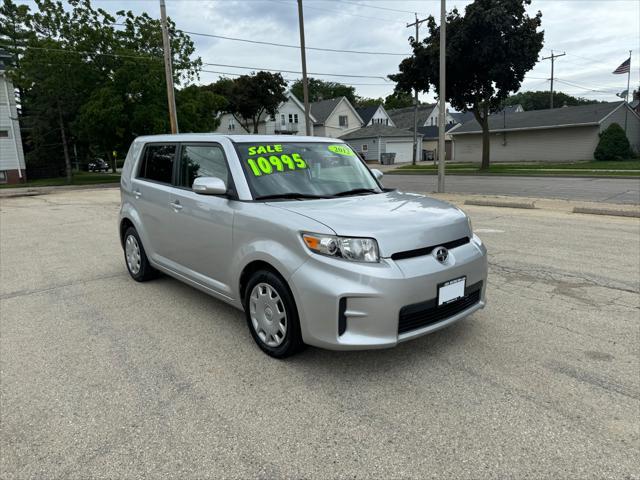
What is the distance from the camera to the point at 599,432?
2658 millimetres

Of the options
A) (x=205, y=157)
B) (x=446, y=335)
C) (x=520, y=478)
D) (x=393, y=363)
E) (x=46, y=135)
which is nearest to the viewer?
(x=520, y=478)

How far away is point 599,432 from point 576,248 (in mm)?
5268

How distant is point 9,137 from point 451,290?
36.5m

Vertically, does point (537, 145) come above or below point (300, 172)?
above

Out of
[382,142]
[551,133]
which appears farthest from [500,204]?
[382,142]

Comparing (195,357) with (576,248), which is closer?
(195,357)

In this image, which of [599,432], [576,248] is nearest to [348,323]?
[599,432]

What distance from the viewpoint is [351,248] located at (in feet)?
10.3

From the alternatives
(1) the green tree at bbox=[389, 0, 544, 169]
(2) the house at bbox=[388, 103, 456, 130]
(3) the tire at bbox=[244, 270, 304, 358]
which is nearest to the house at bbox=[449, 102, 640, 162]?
(1) the green tree at bbox=[389, 0, 544, 169]

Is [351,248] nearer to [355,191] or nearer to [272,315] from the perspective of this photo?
[272,315]

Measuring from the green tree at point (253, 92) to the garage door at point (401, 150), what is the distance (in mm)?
12675

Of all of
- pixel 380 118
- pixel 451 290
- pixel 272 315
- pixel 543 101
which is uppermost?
pixel 543 101

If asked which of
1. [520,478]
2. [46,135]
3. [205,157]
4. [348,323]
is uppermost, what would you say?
[46,135]

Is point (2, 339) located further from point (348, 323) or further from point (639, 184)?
point (639, 184)
